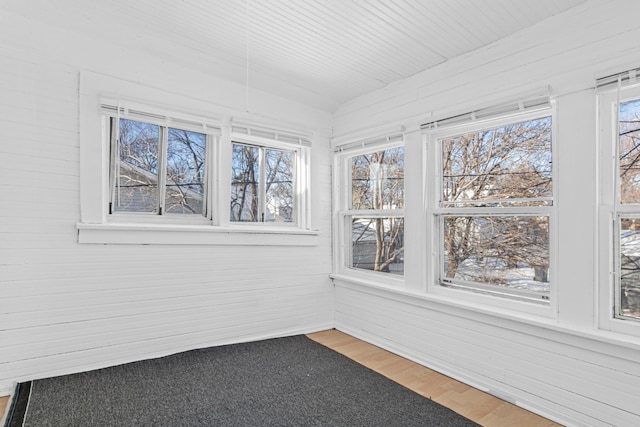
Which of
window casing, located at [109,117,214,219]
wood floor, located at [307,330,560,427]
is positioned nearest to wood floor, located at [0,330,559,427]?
wood floor, located at [307,330,560,427]

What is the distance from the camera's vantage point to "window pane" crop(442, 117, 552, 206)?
2381mm

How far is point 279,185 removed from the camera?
3.74 m

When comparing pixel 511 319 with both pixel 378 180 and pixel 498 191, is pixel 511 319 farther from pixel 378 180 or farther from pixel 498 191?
pixel 378 180

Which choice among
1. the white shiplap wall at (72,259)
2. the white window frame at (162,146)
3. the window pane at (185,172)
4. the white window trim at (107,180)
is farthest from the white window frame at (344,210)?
the window pane at (185,172)

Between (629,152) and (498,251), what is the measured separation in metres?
0.95

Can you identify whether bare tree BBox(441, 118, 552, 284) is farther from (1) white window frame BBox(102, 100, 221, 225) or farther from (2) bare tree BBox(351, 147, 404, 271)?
(1) white window frame BBox(102, 100, 221, 225)

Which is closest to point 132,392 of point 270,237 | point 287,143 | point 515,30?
point 270,237

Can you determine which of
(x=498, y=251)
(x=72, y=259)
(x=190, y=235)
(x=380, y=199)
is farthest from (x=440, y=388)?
(x=72, y=259)

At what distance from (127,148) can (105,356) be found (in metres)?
1.60

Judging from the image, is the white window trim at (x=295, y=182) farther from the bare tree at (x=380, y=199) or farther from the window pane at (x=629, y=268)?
the window pane at (x=629, y=268)

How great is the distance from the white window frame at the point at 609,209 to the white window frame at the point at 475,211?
24 cm

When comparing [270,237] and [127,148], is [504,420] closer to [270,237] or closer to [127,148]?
[270,237]

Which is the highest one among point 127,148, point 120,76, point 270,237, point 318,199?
point 120,76

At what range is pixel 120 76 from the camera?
2742 mm
